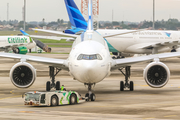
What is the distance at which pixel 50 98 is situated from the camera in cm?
2055

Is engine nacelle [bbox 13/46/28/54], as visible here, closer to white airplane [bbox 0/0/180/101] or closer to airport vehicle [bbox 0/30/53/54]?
airport vehicle [bbox 0/30/53/54]

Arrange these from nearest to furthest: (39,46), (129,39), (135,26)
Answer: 1. (129,39)
2. (39,46)
3. (135,26)

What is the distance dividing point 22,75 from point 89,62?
535 cm

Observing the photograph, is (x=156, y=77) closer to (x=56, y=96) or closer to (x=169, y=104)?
(x=169, y=104)

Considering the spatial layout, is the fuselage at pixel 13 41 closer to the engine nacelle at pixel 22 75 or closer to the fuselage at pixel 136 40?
the fuselage at pixel 136 40

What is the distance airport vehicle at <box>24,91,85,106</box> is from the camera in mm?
20203

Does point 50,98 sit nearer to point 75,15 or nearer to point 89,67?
point 89,67

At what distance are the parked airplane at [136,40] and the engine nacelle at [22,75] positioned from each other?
102ft

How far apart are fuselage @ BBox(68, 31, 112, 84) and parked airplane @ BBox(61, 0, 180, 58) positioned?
32688mm

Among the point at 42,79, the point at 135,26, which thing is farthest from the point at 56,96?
the point at 135,26

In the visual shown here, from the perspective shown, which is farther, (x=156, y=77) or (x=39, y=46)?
(x=39, y=46)

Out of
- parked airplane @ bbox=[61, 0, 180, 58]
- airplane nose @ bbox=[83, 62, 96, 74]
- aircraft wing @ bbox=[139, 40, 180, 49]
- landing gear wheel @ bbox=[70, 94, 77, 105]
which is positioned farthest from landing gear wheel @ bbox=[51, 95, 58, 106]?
aircraft wing @ bbox=[139, 40, 180, 49]

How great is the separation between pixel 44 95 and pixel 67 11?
35.6m

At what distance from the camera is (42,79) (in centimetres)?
3578
